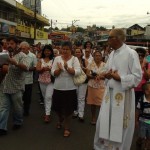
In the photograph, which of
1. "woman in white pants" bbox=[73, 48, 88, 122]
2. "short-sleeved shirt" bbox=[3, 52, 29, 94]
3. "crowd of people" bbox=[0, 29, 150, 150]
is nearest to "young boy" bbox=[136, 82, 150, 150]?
"crowd of people" bbox=[0, 29, 150, 150]

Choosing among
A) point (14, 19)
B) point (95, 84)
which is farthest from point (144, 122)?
point (14, 19)

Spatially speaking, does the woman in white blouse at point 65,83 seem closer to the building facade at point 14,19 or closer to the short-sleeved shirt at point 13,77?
the short-sleeved shirt at point 13,77

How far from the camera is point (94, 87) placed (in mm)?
7863

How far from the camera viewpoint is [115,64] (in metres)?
5.05

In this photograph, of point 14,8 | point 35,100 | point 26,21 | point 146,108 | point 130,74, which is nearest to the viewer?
point 130,74

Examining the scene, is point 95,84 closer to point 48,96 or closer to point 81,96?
point 81,96

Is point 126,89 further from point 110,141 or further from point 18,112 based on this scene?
point 18,112

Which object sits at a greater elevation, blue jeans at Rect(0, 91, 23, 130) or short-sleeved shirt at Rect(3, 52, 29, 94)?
short-sleeved shirt at Rect(3, 52, 29, 94)

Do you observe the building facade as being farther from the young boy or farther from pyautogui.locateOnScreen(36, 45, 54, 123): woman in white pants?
the young boy

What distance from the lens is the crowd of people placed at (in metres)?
4.97

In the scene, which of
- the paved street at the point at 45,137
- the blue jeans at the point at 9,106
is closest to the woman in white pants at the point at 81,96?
the paved street at the point at 45,137

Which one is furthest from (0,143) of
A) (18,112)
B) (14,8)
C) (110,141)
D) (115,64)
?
(14,8)

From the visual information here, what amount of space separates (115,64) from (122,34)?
17.4 inches

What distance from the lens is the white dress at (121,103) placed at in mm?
4867
